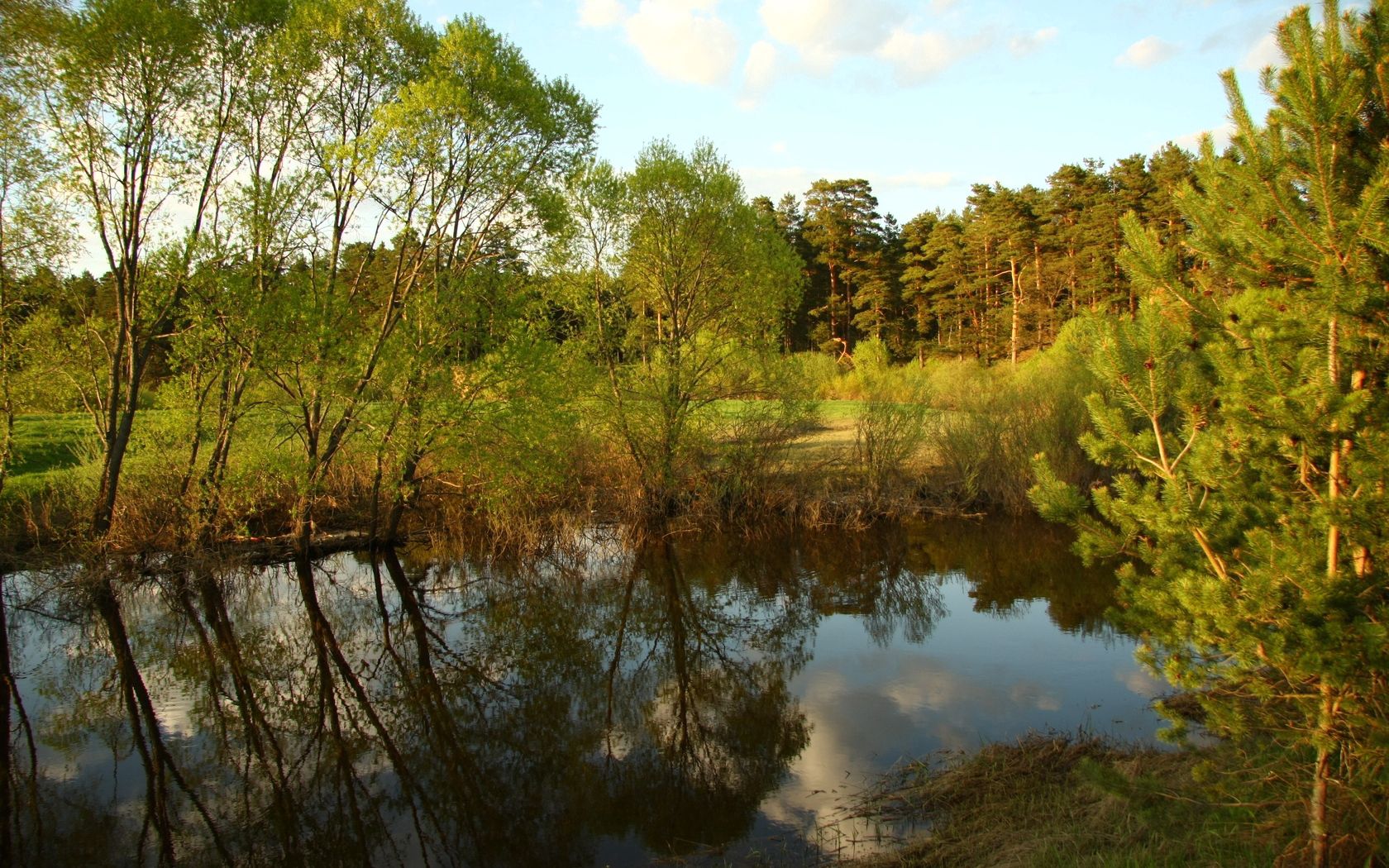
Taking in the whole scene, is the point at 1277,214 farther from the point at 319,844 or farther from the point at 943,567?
the point at 943,567

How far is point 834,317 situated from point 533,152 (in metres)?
34.5

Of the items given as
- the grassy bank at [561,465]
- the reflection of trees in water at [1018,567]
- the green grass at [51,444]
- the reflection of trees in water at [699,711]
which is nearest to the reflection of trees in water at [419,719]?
the reflection of trees in water at [699,711]

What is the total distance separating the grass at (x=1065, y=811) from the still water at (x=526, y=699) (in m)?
0.44

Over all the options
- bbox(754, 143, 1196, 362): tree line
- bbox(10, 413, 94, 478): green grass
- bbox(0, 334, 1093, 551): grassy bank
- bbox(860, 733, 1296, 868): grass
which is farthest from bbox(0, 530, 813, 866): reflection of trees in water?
bbox(754, 143, 1196, 362): tree line

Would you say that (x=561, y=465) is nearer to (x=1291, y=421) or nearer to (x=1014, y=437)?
(x=1014, y=437)

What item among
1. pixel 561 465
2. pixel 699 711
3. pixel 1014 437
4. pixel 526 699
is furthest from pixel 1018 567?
pixel 526 699

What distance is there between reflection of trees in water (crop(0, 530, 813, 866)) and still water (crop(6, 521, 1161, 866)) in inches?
1.3

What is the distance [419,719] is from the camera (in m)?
8.02

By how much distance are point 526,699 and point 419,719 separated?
1042mm

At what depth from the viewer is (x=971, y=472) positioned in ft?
54.5

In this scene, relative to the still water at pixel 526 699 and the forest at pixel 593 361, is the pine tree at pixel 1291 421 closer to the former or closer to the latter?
the forest at pixel 593 361

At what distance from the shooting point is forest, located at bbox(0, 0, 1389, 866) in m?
3.41

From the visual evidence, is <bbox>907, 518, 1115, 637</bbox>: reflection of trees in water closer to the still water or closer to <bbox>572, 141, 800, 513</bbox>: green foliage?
the still water

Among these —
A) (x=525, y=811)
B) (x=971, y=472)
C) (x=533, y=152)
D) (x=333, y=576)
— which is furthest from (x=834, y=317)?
(x=525, y=811)
